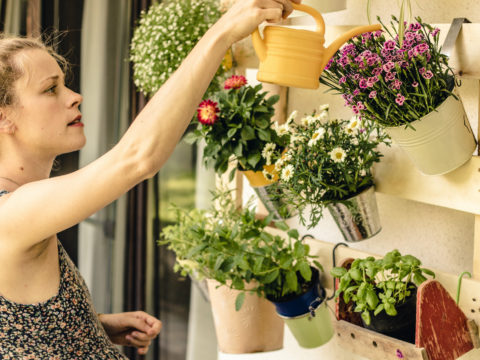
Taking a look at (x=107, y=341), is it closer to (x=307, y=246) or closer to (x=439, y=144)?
(x=307, y=246)

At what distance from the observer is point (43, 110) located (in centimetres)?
104

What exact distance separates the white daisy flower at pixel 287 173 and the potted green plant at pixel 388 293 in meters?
0.23

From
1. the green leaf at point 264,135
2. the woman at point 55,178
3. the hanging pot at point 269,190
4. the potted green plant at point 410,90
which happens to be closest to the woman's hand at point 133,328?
the woman at point 55,178

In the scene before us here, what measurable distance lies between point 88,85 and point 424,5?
1.24m

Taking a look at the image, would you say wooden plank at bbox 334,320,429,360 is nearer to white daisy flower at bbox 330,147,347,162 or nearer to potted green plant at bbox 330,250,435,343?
potted green plant at bbox 330,250,435,343

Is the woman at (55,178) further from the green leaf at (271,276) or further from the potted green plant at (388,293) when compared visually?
the potted green plant at (388,293)

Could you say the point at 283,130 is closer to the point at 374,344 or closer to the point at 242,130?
the point at 242,130

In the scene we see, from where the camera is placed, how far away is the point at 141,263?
218 centimetres

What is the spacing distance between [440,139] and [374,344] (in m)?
0.43

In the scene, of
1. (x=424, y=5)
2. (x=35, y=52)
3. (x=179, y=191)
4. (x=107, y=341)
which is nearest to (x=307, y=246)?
(x=107, y=341)

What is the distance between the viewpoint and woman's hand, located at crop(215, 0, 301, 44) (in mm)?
892

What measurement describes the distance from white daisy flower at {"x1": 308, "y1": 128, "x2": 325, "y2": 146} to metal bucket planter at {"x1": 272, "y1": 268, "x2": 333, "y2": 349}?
40 centimetres

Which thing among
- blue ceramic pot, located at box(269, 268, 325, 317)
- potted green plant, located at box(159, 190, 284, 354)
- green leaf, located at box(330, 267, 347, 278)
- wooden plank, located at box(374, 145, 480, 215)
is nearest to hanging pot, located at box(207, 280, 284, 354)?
potted green plant, located at box(159, 190, 284, 354)

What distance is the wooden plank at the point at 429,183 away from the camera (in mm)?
1123
